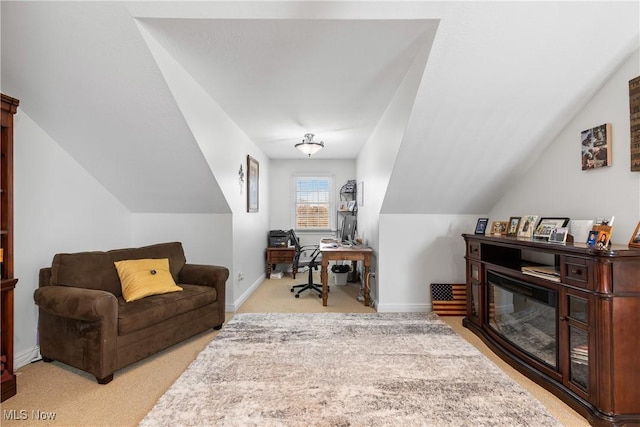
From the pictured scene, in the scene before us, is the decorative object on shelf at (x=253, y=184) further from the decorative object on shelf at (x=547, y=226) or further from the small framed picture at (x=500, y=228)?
the decorative object on shelf at (x=547, y=226)

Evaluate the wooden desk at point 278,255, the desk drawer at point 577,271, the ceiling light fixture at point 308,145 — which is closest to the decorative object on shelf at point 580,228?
the desk drawer at point 577,271

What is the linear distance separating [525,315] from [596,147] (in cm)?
141

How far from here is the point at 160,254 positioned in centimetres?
305

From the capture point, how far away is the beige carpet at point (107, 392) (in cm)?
175

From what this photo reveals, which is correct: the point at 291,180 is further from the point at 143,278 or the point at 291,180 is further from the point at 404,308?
the point at 143,278

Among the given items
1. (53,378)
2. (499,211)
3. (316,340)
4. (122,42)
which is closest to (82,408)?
(53,378)

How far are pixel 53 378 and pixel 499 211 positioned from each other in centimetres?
448

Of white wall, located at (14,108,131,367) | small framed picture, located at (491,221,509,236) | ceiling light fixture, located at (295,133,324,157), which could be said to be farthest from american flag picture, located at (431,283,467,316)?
white wall, located at (14,108,131,367)

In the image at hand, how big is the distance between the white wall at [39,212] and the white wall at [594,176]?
4.57 meters

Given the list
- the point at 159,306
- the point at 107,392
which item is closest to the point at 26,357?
the point at 107,392

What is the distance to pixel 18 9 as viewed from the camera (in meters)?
1.75

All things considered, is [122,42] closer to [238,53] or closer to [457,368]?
[238,53]

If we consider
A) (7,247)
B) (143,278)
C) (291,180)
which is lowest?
(143,278)

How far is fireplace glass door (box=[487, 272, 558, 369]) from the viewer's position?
6.75 feet
